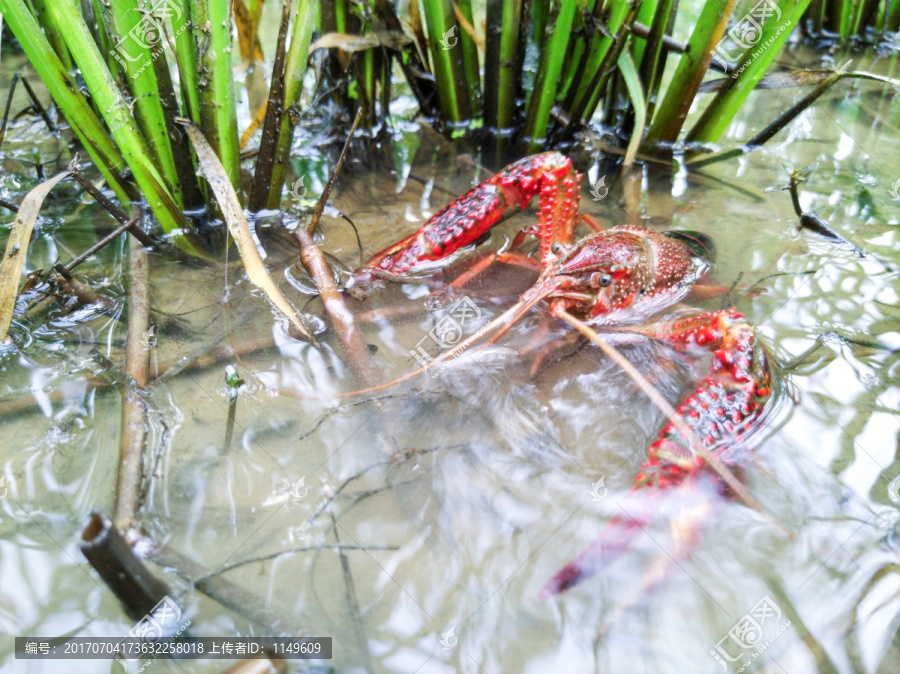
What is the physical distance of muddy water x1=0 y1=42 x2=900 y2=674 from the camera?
1769 mm

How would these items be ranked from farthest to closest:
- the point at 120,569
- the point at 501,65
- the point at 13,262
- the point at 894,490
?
the point at 501,65, the point at 13,262, the point at 894,490, the point at 120,569

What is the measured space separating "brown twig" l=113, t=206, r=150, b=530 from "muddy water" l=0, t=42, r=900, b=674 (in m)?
0.06

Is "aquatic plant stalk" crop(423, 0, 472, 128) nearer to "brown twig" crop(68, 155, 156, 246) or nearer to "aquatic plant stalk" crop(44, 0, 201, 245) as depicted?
"aquatic plant stalk" crop(44, 0, 201, 245)

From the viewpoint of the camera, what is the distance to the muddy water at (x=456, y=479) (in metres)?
1.77

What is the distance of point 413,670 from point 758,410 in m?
1.62

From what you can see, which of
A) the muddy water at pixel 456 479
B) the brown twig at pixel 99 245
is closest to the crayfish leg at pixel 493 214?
the muddy water at pixel 456 479

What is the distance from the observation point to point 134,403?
2160 millimetres

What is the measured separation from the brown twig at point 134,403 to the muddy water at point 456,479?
0.06 meters

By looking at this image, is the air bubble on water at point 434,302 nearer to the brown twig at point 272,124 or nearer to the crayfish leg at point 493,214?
the crayfish leg at point 493,214

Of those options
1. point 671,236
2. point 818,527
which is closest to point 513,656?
point 818,527

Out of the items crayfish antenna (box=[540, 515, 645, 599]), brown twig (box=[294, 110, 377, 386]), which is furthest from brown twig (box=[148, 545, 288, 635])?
brown twig (box=[294, 110, 377, 386])

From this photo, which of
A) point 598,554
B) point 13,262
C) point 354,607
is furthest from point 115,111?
point 598,554

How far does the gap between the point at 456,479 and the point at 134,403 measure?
1270 mm

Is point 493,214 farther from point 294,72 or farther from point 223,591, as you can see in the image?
point 223,591
